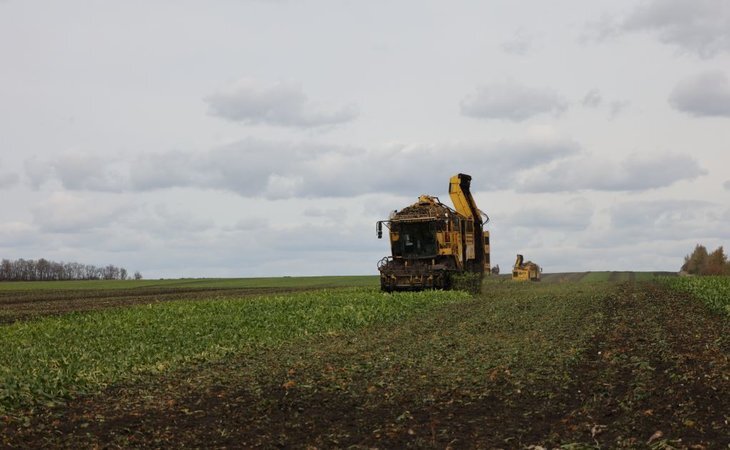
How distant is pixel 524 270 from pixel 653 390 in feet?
190

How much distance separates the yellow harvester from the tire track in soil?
159 ft

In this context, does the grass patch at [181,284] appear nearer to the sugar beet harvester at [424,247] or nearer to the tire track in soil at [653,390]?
the sugar beet harvester at [424,247]

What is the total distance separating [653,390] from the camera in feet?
38.1

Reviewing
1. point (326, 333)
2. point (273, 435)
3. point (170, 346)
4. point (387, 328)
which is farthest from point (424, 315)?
point (273, 435)

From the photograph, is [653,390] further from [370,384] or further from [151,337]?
[151,337]

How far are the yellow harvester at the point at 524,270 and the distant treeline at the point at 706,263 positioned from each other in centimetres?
2077

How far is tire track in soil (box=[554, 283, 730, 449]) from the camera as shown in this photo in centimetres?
948

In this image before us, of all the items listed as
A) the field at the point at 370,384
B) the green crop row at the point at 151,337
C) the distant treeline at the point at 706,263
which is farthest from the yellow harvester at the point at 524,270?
the field at the point at 370,384

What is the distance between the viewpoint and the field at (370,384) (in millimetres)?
9953

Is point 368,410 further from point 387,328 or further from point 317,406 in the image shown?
point 387,328

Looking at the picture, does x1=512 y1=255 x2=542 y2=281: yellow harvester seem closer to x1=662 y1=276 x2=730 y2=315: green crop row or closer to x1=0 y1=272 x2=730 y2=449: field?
x1=662 y1=276 x2=730 y2=315: green crop row

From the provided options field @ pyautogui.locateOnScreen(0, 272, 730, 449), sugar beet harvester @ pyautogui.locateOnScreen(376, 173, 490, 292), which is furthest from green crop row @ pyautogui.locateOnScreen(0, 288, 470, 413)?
sugar beet harvester @ pyautogui.locateOnScreen(376, 173, 490, 292)

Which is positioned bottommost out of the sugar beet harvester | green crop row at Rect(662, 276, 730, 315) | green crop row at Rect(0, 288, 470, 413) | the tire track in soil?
the tire track in soil

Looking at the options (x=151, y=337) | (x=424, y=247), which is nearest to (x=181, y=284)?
(x=424, y=247)
